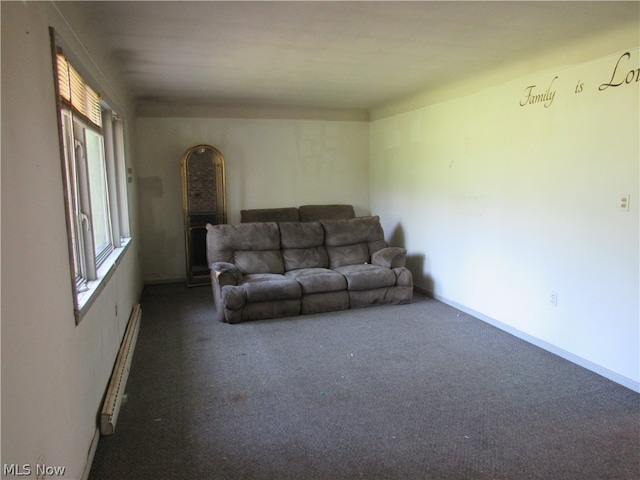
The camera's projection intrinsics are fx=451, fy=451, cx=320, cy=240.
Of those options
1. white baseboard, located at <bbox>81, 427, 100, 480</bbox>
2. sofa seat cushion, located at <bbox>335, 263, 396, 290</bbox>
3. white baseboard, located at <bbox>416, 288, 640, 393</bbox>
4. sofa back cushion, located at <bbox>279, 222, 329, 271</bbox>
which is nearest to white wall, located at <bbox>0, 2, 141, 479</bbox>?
white baseboard, located at <bbox>81, 427, 100, 480</bbox>

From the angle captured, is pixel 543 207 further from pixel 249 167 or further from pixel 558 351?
pixel 249 167

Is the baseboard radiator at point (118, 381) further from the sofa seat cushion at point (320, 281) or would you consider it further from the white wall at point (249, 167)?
the white wall at point (249, 167)

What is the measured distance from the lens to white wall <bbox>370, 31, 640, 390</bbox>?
297 cm

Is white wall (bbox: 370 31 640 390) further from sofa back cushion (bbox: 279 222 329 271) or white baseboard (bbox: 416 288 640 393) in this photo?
sofa back cushion (bbox: 279 222 329 271)

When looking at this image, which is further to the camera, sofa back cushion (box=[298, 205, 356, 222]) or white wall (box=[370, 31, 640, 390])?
sofa back cushion (box=[298, 205, 356, 222])

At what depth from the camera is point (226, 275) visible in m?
4.32

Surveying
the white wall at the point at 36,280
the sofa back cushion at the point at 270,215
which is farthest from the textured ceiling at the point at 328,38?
the sofa back cushion at the point at 270,215

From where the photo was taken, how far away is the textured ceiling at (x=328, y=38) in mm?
2479

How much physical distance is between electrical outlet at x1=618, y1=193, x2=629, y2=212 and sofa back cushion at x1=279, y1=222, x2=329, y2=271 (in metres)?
3.02

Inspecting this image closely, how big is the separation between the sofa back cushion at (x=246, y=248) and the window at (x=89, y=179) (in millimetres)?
910

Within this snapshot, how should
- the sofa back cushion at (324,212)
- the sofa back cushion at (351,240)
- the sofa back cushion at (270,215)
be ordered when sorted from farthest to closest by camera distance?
the sofa back cushion at (324,212), the sofa back cushion at (270,215), the sofa back cushion at (351,240)

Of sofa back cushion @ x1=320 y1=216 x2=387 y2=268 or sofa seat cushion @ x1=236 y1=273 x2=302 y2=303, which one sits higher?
sofa back cushion @ x1=320 y1=216 x2=387 y2=268

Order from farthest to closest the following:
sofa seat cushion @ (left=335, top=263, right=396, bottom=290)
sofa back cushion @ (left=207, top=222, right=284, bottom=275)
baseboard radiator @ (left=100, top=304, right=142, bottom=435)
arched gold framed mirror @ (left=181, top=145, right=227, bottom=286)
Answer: arched gold framed mirror @ (left=181, top=145, right=227, bottom=286), sofa back cushion @ (left=207, top=222, right=284, bottom=275), sofa seat cushion @ (left=335, top=263, right=396, bottom=290), baseboard radiator @ (left=100, top=304, right=142, bottom=435)

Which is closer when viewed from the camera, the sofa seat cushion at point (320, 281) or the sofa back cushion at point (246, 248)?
the sofa seat cushion at point (320, 281)
